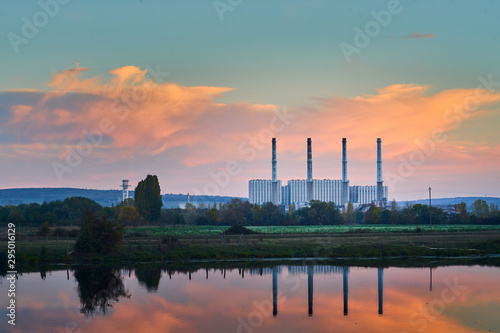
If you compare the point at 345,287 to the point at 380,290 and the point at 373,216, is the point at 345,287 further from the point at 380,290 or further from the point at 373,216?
the point at 373,216

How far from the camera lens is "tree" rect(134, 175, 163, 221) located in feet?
312

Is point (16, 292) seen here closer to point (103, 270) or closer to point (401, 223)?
point (103, 270)

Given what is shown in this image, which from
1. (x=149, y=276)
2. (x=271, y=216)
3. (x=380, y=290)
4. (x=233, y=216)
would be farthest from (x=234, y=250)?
(x=271, y=216)

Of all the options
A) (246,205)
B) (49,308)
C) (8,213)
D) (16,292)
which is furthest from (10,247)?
(246,205)

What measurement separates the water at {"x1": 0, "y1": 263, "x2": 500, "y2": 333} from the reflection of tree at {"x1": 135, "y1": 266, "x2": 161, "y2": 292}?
59 mm

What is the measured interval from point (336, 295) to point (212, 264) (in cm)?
1381

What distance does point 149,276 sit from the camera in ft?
116

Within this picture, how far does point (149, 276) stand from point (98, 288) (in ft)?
16.2

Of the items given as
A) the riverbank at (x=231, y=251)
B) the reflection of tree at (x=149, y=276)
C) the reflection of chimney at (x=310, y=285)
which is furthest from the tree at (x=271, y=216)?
the reflection of tree at (x=149, y=276)

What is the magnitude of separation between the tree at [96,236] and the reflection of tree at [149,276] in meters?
4.14

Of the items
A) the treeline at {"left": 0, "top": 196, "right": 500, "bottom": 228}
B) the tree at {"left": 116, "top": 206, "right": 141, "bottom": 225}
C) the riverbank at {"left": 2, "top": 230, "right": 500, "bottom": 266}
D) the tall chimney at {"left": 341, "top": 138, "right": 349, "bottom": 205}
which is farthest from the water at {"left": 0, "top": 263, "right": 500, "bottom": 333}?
the tall chimney at {"left": 341, "top": 138, "right": 349, "bottom": 205}

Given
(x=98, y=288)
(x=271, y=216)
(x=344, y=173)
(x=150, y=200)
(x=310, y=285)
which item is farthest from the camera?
(x=344, y=173)

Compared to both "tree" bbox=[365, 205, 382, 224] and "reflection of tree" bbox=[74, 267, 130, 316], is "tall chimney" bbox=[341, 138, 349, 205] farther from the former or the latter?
"reflection of tree" bbox=[74, 267, 130, 316]

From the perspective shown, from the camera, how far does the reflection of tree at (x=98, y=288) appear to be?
87.5 ft
